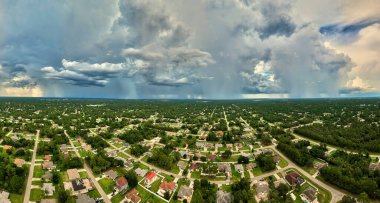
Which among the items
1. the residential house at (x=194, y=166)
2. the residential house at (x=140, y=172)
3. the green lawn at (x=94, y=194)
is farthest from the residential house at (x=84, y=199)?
the residential house at (x=194, y=166)

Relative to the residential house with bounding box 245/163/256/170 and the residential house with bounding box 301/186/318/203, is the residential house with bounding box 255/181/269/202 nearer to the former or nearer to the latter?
the residential house with bounding box 301/186/318/203

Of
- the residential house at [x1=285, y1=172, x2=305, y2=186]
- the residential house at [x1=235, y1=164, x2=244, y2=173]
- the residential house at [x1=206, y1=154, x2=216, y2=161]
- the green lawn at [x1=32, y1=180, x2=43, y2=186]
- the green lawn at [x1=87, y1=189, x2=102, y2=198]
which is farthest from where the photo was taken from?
the residential house at [x1=206, y1=154, x2=216, y2=161]

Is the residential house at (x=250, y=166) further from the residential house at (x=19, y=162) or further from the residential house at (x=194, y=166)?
the residential house at (x=19, y=162)

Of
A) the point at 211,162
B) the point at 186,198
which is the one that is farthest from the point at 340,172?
the point at 186,198

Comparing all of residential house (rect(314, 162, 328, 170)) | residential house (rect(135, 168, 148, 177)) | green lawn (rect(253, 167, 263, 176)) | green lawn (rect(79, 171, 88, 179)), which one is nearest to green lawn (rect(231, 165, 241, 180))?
green lawn (rect(253, 167, 263, 176))

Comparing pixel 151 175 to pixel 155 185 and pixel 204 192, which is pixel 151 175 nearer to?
pixel 155 185
